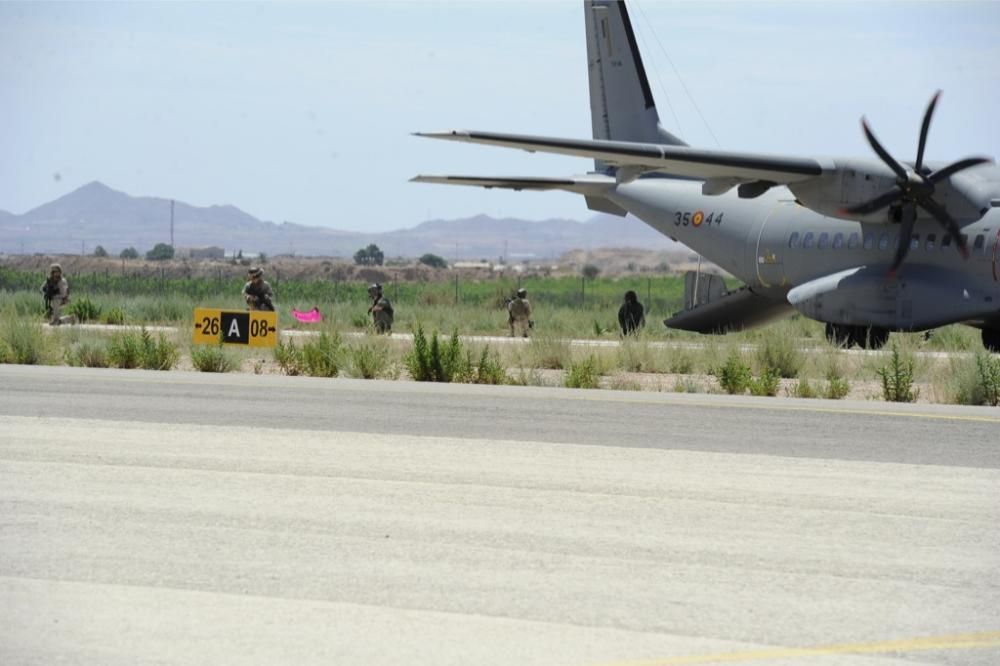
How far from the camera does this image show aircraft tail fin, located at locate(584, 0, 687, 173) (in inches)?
1268

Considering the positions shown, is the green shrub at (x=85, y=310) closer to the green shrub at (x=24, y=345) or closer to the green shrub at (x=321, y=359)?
the green shrub at (x=24, y=345)

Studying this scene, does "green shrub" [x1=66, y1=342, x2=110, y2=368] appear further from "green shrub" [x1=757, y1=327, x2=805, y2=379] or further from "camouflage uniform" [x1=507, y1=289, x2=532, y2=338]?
"camouflage uniform" [x1=507, y1=289, x2=532, y2=338]

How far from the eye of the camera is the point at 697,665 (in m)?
6.23

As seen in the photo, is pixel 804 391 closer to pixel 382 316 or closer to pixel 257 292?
pixel 257 292

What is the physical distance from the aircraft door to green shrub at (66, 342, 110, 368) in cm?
1267

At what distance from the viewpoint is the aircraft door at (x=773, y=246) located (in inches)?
1094

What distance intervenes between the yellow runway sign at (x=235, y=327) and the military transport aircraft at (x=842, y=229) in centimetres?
408

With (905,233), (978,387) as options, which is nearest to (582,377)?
(978,387)

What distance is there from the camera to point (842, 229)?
26547mm

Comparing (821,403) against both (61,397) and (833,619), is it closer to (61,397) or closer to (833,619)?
(61,397)

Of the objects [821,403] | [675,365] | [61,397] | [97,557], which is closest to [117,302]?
[675,365]

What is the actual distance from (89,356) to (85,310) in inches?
633

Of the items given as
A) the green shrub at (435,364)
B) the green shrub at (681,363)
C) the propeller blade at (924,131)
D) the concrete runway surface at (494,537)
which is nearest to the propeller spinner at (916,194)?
the propeller blade at (924,131)

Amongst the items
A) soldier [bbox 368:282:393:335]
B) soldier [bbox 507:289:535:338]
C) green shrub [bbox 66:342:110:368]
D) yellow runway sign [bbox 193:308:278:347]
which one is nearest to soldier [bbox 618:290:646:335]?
soldier [bbox 507:289:535:338]
